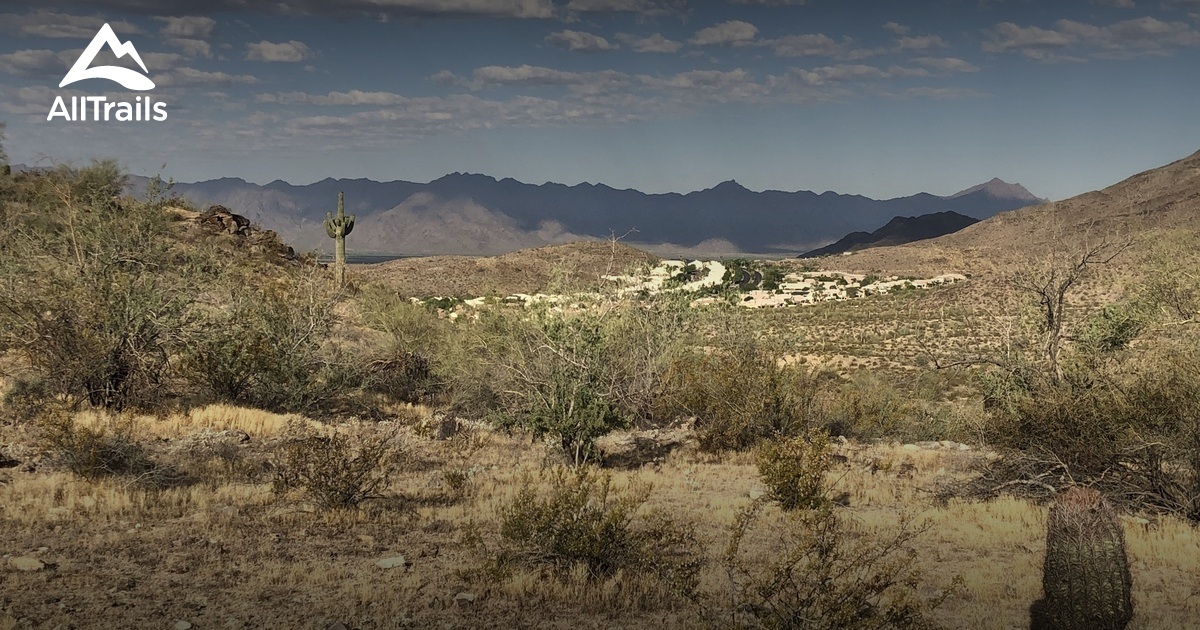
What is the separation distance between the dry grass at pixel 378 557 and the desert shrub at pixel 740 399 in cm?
380

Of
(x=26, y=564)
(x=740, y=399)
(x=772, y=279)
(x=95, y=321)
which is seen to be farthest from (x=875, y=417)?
(x=772, y=279)

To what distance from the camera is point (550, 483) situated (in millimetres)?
12562

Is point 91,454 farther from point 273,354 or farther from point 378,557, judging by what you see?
point 273,354

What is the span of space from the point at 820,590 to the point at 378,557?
14.9ft

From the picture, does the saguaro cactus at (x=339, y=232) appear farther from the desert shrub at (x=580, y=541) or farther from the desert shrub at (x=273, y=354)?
the desert shrub at (x=580, y=541)

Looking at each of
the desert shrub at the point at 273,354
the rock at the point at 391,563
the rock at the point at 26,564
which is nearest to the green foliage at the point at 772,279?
the desert shrub at the point at 273,354

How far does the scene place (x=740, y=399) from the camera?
1652 centimetres

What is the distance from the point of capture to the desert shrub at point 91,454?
35.3 feet

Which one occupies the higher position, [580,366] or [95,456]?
[580,366]

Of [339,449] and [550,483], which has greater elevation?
[339,449]

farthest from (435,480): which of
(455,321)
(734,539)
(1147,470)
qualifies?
(455,321)

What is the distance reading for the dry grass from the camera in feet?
23.7

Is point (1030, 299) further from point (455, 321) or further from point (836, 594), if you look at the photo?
point (455, 321)

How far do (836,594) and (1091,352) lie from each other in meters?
9.61
